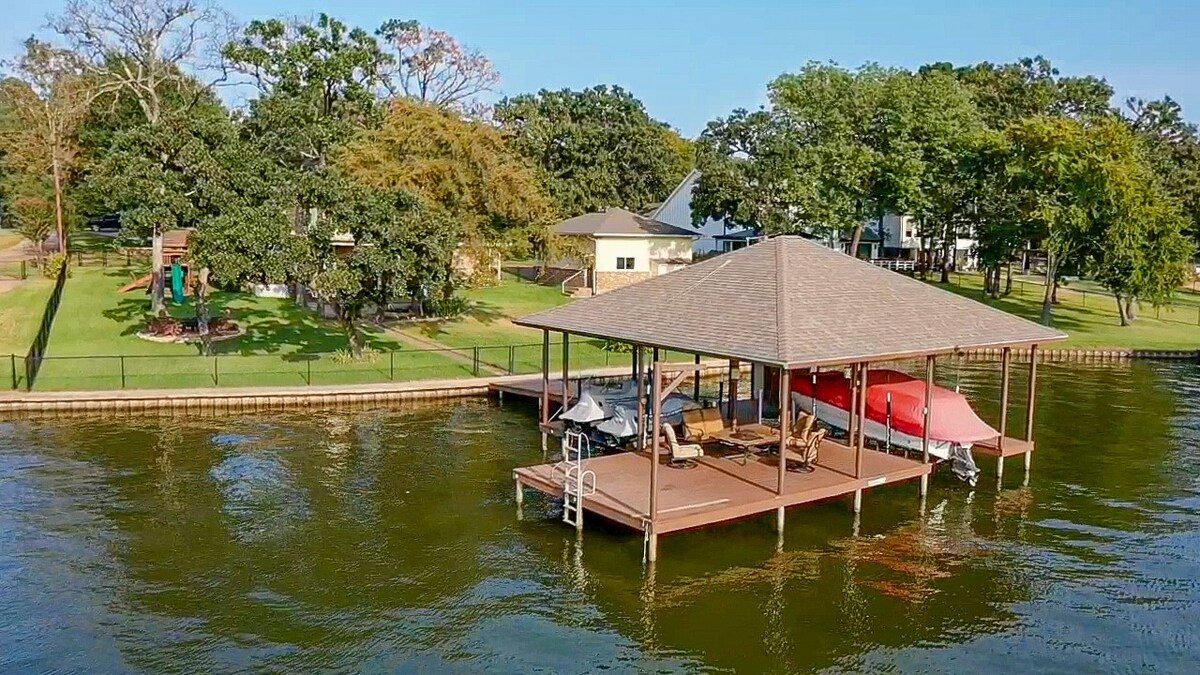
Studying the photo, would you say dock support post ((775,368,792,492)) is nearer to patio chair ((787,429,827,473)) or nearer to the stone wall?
patio chair ((787,429,827,473))

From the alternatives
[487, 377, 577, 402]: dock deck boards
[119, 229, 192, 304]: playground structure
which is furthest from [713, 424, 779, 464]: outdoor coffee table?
[119, 229, 192, 304]: playground structure

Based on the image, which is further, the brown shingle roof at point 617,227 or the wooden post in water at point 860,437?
the brown shingle roof at point 617,227

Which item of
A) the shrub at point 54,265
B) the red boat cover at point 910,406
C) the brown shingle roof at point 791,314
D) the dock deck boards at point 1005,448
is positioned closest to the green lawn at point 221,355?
the shrub at point 54,265

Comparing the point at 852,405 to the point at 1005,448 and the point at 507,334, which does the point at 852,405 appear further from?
the point at 507,334

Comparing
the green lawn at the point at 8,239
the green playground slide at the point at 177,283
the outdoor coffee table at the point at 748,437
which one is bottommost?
the outdoor coffee table at the point at 748,437

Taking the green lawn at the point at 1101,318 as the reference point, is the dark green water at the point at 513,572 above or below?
below

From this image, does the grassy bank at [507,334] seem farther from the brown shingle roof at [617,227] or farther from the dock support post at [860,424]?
the dock support post at [860,424]
